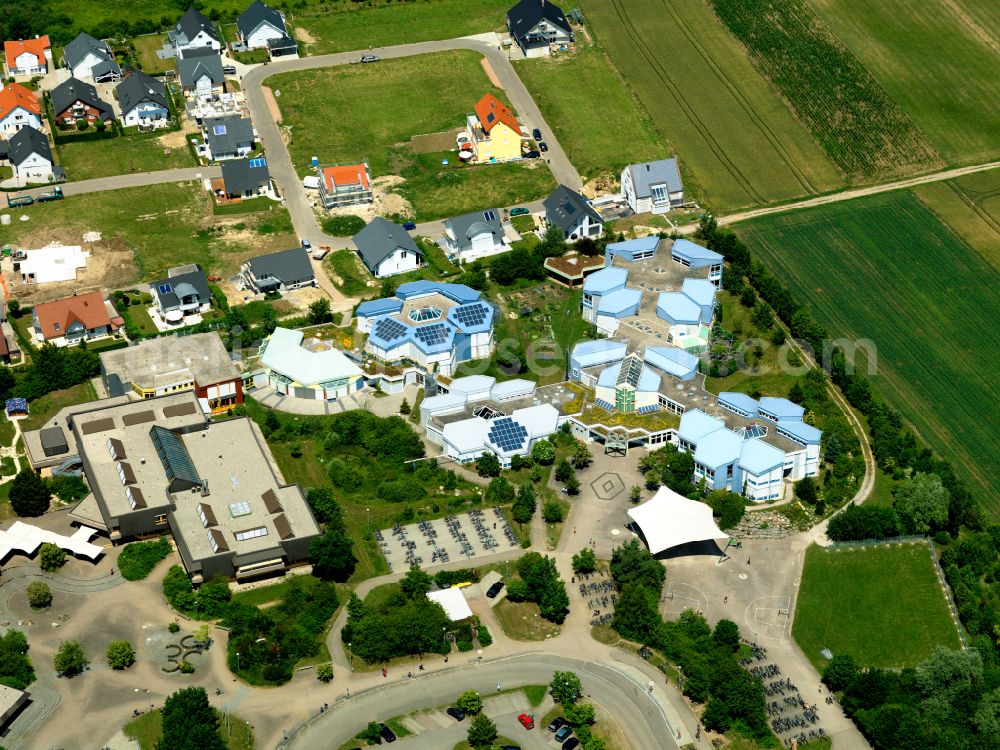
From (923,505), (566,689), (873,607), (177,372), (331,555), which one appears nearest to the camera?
(566,689)

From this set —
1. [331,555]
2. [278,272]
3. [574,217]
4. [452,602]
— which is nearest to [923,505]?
[452,602]

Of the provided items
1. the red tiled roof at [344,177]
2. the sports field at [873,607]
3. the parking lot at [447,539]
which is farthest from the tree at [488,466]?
the red tiled roof at [344,177]

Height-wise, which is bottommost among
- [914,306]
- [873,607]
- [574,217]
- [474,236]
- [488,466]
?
[914,306]

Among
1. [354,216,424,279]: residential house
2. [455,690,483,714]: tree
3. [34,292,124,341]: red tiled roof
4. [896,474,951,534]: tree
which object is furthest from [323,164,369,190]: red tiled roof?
[455,690,483,714]: tree

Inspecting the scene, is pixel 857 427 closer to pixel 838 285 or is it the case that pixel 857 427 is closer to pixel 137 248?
pixel 838 285

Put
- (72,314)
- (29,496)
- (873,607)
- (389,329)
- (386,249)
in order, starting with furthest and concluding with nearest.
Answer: (386,249) < (72,314) < (389,329) < (29,496) < (873,607)

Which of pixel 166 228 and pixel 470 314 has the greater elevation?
pixel 470 314

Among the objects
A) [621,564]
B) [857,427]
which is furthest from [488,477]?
[857,427]

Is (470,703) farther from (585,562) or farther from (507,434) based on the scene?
(507,434)
